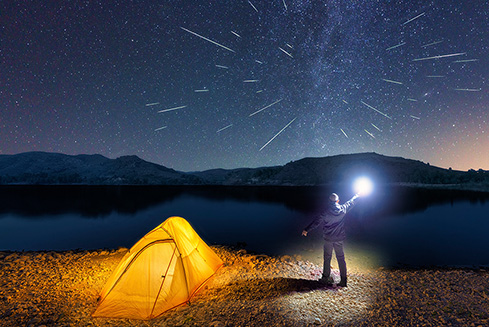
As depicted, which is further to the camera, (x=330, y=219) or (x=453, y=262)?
(x=453, y=262)

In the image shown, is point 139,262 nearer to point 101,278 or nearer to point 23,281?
point 101,278

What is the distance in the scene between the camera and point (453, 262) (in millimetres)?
14477

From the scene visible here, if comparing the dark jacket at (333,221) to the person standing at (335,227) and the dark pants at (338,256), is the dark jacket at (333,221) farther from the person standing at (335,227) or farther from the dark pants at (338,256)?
the dark pants at (338,256)

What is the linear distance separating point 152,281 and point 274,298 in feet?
12.2

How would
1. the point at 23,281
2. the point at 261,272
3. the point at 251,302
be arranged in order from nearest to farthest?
1. the point at 251,302
2. the point at 23,281
3. the point at 261,272

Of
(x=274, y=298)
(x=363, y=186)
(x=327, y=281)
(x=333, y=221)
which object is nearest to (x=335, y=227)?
(x=333, y=221)

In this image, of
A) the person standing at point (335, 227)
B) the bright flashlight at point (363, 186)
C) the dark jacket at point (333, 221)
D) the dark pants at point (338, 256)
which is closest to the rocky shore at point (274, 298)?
the dark pants at point (338, 256)

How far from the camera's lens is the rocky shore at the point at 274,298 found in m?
5.88

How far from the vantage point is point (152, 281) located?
22.4 feet

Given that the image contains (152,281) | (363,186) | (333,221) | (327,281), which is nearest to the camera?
(152,281)

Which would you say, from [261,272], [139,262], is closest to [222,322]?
[139,262]

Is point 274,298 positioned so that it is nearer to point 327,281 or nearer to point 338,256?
point 327,281

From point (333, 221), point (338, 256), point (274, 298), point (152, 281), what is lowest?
point (274, 298)

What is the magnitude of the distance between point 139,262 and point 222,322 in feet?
10.1
